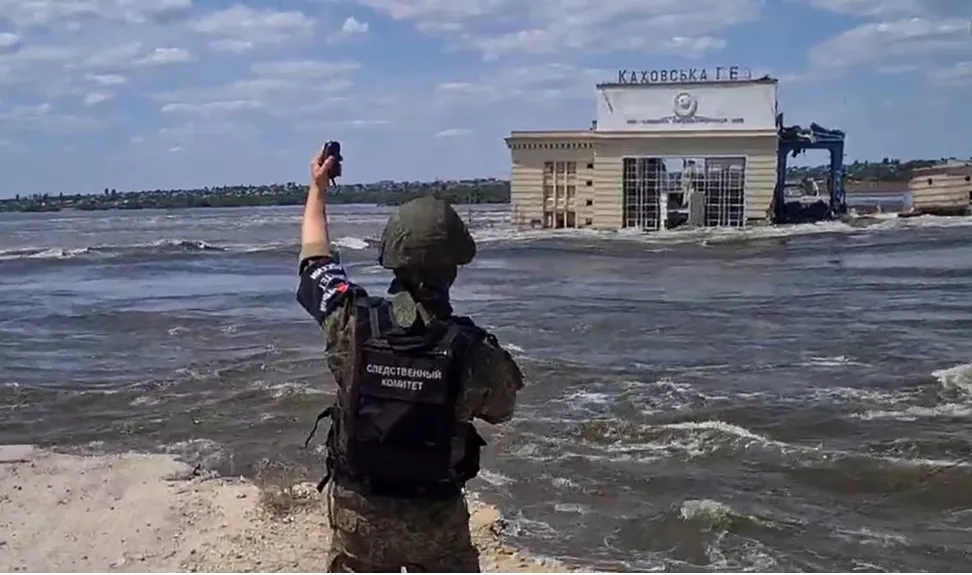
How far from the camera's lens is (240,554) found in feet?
24.2

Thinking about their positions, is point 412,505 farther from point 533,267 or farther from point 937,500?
point 533,267

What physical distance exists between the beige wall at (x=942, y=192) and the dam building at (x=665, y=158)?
26.2 feet

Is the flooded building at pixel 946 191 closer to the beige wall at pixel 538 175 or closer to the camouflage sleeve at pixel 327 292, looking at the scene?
the beige wall at pixel 538 175

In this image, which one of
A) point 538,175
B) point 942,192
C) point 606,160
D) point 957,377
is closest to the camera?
point 957,377

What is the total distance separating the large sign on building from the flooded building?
17.5 m

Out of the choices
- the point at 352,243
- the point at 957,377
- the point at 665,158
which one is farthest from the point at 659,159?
the point at 957,377

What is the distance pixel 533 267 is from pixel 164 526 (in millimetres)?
31690

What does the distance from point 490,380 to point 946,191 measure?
71.2m

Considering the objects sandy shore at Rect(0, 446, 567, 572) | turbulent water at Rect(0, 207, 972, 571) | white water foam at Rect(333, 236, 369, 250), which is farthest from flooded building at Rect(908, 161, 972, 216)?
sandy shore at Rect(0, 446, 567, 572)

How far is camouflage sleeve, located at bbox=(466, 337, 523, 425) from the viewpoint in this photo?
9.66 ft

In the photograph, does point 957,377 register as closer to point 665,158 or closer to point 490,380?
point 490,380

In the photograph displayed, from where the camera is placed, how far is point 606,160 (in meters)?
59.4

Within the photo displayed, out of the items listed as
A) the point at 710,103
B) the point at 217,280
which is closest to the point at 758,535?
the point at 217,280

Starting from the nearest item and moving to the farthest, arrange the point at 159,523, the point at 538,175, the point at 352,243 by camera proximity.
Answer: the point at 159,523
the point at 352,243
the point at 538,175
